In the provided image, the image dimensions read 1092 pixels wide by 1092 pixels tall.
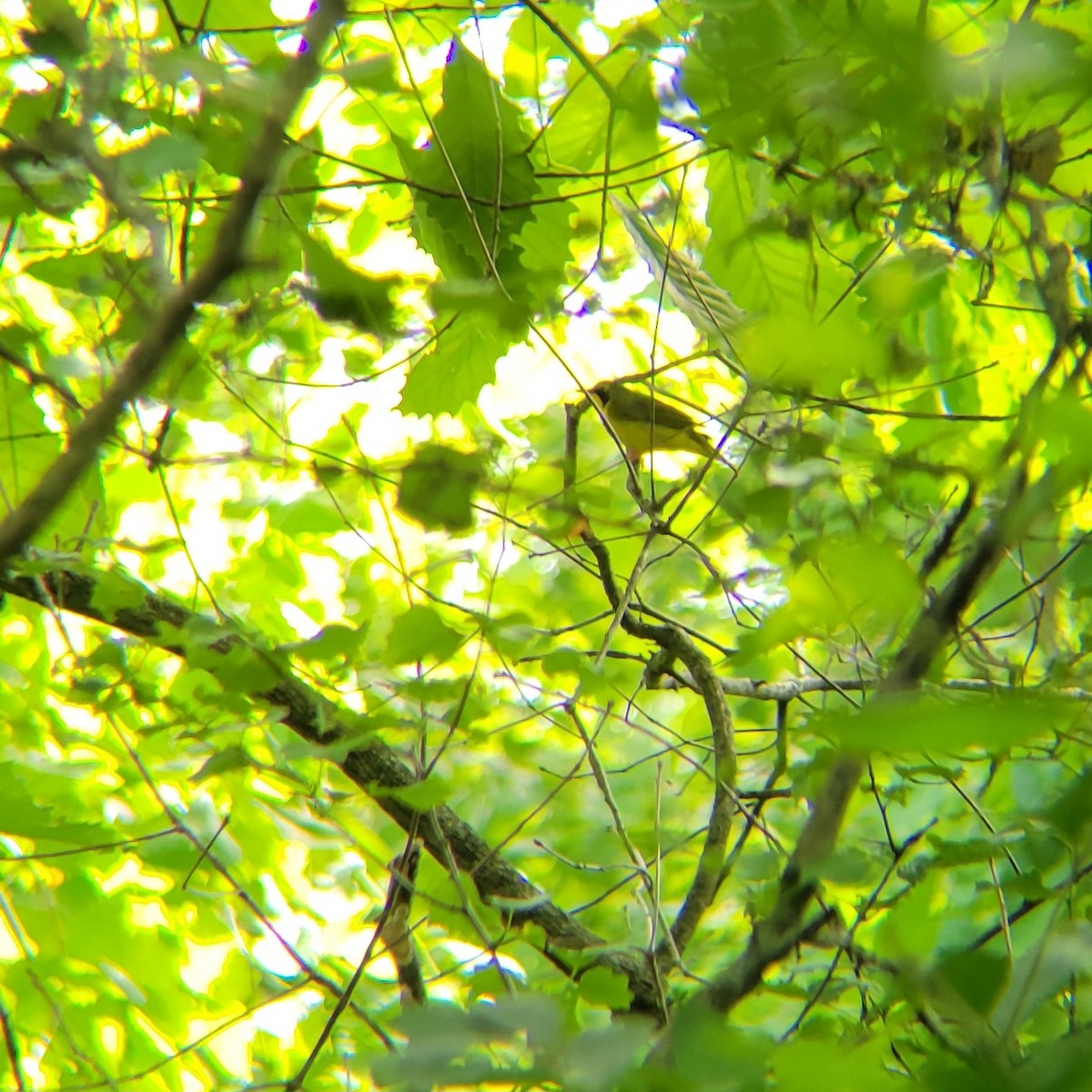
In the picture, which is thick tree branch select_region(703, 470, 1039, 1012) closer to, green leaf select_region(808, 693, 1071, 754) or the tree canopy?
the tree canopy

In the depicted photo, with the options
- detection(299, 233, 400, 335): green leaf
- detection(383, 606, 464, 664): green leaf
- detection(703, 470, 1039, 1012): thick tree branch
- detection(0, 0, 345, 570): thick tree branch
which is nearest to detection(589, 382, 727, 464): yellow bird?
detection(383, 606, 464, 664): green leaf

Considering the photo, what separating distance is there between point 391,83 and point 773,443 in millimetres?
783

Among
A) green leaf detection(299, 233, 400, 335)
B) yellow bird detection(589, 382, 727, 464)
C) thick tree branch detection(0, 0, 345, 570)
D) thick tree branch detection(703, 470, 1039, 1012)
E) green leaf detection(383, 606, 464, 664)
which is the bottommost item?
thick tree branch detection(703, 470, 1039, 1012)

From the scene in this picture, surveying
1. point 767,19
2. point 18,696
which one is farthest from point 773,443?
point 18,696

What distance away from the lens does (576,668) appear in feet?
3.87

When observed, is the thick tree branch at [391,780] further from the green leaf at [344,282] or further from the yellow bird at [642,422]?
the yellow bird at [642,422]

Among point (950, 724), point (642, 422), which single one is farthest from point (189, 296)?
point (642, 422)

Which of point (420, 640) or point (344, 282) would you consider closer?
point (344, 282)

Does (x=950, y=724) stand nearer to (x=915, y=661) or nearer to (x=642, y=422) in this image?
(x=915, y=661)

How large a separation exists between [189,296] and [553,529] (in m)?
0.74

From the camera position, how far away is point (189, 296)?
571mm

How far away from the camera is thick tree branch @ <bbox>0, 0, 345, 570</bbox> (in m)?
0.57

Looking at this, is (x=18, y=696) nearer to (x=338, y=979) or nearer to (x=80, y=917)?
(x=80, y=917)

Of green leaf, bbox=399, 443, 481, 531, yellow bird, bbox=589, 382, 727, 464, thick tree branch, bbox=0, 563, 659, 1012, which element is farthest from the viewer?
yellow bird, bbox=589, 382, 727, 464
